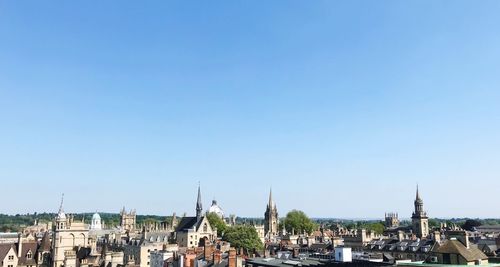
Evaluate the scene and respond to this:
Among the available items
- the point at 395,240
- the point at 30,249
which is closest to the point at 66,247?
the point at 30,249

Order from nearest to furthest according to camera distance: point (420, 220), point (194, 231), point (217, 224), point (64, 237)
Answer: point (64, 237) < point (194, 231) < point (420, 220) < point (217, 224)

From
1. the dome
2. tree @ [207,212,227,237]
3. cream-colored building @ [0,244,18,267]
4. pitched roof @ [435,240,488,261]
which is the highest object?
the dome

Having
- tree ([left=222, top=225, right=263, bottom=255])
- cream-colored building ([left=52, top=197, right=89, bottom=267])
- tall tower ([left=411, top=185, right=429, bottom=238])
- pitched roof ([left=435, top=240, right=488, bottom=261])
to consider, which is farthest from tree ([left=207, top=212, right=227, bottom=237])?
pitched roof ([left=435, top=240, right=488, bottom=261])

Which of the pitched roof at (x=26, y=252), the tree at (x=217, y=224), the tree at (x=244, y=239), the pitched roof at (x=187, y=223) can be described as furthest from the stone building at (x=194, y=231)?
the pitched roof at (x=26, y=252)

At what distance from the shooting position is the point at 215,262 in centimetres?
5900

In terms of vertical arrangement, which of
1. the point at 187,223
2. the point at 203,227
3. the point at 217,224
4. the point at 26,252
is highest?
the point at 187,223

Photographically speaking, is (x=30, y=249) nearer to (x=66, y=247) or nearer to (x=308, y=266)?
(x=66, y=247)

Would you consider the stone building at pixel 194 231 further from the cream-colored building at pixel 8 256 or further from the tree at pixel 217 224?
the cream-colored building at pixel 8 256

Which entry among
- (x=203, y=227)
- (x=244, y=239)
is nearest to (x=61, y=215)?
(x=244, y=239)

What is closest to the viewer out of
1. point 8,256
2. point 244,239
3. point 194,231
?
point 8,256

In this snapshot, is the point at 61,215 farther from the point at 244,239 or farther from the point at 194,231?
the point at 194,231

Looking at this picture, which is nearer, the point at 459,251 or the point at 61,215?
the point at 459,251

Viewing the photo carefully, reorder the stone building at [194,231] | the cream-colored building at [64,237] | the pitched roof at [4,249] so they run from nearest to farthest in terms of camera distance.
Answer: the pitched roof at [4,249] < the cream-colored building at [64,237] < the stone building at [194,231]

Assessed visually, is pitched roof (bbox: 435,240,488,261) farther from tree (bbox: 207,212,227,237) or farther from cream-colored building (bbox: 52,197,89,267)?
tree (bbox: 207,212,227,237)
